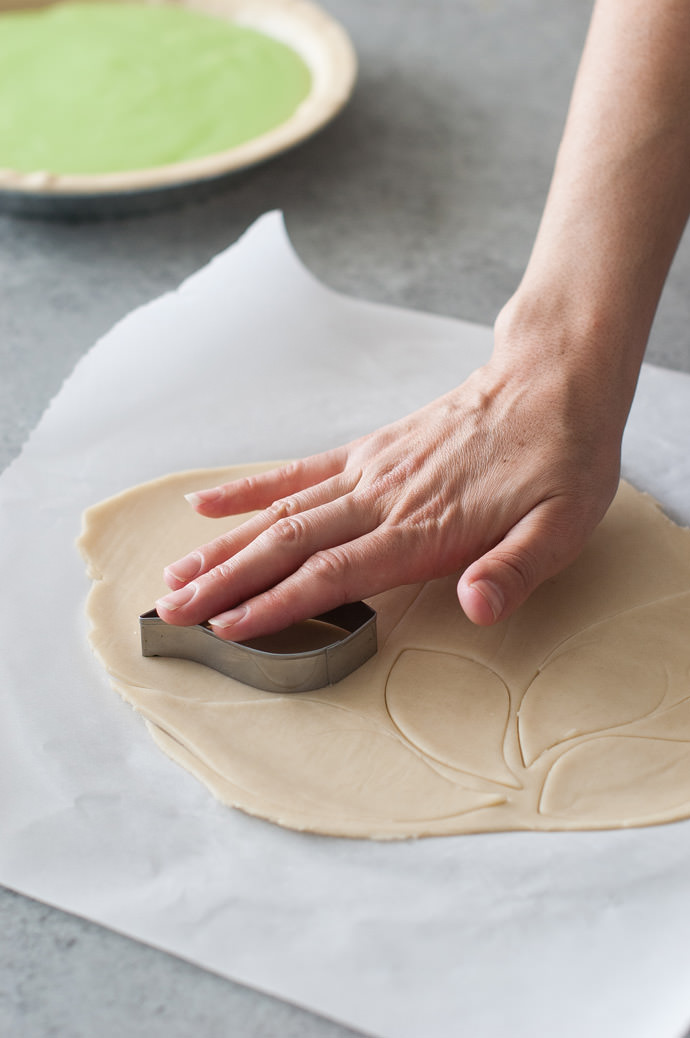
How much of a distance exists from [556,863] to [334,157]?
1634 millimetres

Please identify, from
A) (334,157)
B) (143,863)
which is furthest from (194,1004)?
(334,157)

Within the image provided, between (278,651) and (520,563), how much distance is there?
282 mm

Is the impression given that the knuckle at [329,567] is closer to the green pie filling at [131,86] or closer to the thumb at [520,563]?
the thumb at [520,563]

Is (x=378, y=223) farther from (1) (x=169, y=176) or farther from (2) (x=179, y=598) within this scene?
(2) (x=179, y=598)

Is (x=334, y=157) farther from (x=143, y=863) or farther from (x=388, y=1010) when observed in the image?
(x=388, y=1010)

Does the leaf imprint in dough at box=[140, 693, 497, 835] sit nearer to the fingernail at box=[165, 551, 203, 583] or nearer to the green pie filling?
the fingernail at box=[165, 551, 203, 583]

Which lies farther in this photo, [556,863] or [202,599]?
→ [202,599]

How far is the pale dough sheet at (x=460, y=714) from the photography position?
0.97 metres

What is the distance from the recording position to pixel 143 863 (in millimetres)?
923

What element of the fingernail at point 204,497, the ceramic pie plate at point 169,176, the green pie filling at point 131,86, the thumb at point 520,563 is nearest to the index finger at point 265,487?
the fingernail at point 204,497

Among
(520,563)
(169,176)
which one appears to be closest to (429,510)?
(520,563)

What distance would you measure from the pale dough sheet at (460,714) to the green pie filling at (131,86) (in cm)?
101

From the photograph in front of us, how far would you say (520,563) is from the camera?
1060mm

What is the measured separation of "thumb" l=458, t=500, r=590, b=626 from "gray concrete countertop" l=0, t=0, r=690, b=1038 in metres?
0.46
